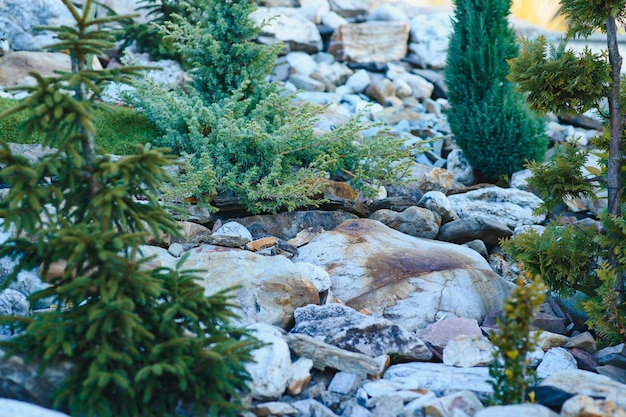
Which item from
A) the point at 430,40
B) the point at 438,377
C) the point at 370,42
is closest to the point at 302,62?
the point at 370,42

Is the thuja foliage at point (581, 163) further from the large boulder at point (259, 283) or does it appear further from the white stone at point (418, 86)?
the white stone at point (418, 86)

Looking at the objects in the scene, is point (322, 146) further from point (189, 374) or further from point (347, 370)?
point (189, 374)

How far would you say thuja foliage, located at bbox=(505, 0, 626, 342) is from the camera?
490 centimetres

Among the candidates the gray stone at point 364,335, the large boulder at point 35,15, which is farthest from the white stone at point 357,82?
the gray stone at point 364,335

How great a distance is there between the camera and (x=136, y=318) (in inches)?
124

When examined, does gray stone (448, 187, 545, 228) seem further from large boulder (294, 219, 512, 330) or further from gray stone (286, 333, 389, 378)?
gray stone (286, 333, 389, 378)

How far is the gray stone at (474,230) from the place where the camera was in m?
6.87

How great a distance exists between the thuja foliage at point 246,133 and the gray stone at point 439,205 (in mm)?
480

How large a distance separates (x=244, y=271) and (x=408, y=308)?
136cm

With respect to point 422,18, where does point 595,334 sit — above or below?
below

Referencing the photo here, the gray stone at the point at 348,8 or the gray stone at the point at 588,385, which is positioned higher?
the gray stone at the point at 348,8

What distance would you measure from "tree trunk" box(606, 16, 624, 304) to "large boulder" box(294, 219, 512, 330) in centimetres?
99

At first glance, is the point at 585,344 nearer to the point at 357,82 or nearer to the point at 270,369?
the point at 270,369

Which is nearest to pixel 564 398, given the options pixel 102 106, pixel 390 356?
pixel 390 356
